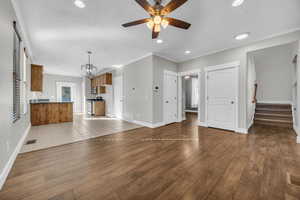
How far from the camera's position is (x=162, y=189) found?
4.35 ft

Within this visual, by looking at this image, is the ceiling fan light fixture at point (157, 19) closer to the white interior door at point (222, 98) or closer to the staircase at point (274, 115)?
the white interior door at point (222, 98)

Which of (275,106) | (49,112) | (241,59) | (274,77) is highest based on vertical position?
(241,59)

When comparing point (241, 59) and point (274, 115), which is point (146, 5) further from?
point (274, 115)

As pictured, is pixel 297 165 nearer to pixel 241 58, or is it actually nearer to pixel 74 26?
pixel 241 58

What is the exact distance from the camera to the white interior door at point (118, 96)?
5.87m

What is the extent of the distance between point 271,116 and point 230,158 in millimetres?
4264

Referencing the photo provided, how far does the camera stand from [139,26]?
8.41 ft

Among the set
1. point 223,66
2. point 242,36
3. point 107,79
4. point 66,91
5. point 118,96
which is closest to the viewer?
point 242,36

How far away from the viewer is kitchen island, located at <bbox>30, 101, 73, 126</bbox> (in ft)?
14.3

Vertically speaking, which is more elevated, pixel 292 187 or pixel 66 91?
pixel 66 91

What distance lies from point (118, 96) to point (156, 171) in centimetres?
496

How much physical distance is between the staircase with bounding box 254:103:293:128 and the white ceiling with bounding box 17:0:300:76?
3205 mm

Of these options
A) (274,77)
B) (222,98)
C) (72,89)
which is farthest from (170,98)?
(72,89)

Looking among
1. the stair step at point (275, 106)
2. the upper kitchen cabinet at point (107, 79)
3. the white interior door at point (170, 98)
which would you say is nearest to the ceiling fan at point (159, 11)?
the white interior door at point (170, 98)
